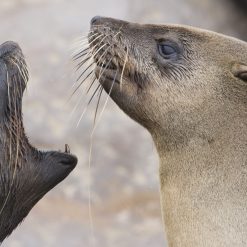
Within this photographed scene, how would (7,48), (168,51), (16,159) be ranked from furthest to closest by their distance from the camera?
(168,51), (7,48), (16,159)

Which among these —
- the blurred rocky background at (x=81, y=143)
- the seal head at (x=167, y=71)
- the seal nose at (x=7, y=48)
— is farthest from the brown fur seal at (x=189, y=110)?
the blurred rocky background at (x=81, y=143)

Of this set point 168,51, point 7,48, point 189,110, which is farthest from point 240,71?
point 7,48

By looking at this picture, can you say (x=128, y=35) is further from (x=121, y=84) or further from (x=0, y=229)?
(x=0, y=229)

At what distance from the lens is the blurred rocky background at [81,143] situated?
39.9 ft

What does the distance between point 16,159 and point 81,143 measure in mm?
6116

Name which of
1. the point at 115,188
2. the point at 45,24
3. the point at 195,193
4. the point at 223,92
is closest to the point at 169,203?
the point at 195,193

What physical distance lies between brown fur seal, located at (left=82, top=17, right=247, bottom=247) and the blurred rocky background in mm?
5134

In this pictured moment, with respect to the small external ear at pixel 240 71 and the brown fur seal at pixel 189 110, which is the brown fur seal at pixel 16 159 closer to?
the brown fur seal at pixel 189 110

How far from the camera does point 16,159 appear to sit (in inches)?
268

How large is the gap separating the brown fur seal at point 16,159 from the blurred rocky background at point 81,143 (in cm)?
505

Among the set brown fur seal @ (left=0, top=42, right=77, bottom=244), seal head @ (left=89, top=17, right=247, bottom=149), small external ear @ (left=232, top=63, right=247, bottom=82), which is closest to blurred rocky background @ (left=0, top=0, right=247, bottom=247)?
brown fur seal @ (left=0, top=42, right=77, bottom=244)

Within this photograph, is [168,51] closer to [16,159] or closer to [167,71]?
[167,71]

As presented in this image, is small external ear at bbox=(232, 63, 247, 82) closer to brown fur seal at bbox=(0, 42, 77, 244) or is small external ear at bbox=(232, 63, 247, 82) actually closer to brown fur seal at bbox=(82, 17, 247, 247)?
brown fur seal at bbox=(82, 17, 247, 247)

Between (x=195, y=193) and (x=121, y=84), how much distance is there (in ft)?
2.82
